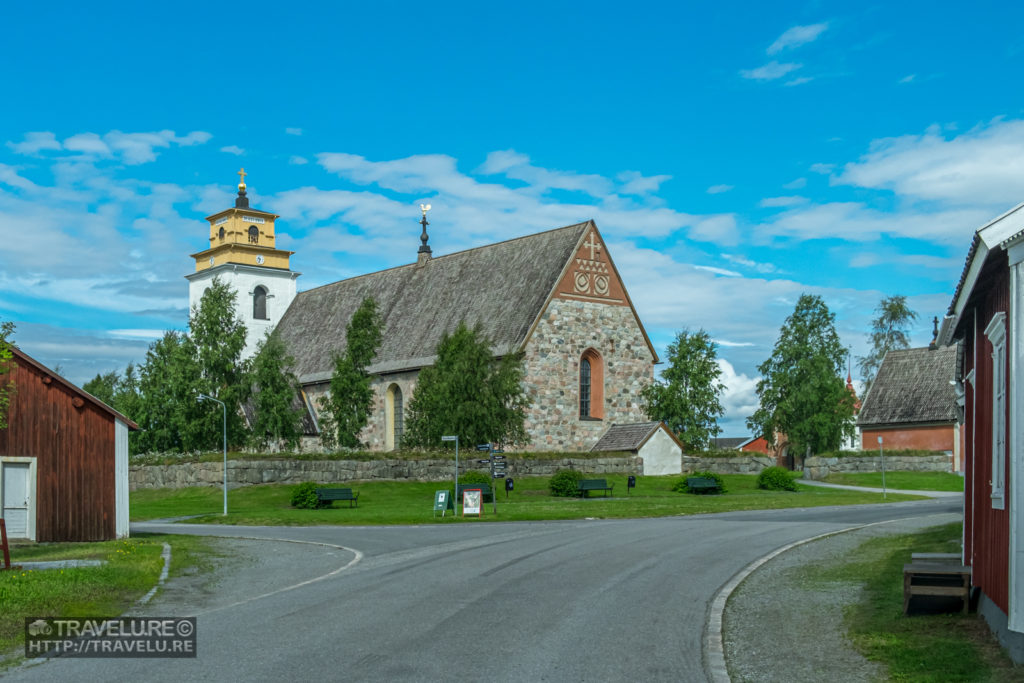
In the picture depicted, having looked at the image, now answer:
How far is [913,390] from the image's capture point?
69438 millimetres

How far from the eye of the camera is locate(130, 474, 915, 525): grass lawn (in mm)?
34906

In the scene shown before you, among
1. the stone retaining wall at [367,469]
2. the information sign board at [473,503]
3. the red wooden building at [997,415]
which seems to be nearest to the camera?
the red wooden building at [997,415]

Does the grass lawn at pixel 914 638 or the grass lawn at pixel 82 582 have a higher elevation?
the grass lawn at pixel 914 638

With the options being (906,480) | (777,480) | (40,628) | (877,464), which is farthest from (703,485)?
(40,628)

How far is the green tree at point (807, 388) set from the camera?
71188 millimetres

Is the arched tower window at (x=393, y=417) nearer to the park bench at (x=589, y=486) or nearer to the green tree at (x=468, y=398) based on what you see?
the green tree at (x=468, y=398)

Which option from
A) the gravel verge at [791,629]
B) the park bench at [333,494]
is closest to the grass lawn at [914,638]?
the gravel verge at [791,629]

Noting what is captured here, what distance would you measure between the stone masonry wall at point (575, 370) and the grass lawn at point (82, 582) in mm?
33880

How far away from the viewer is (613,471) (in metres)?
54.3

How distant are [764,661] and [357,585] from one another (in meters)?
7.81

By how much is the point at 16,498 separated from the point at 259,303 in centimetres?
5800

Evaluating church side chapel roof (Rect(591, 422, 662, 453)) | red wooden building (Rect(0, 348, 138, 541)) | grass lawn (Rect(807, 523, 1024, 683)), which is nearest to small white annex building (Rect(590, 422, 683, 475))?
church side chapel roof (Rect(591, 422, 662, 453))

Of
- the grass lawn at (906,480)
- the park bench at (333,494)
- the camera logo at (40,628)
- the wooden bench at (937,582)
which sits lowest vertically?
the grass lawn at (906,480)

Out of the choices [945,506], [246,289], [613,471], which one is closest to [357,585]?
[945,506]
